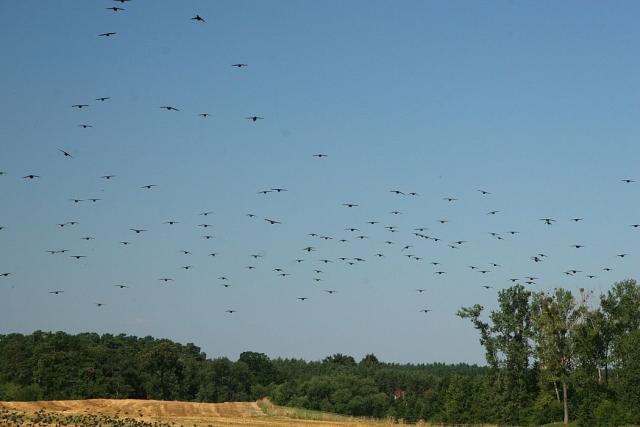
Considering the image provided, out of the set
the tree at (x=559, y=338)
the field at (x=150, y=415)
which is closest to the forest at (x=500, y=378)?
the tree at (x=559, y=338)

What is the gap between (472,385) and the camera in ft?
447

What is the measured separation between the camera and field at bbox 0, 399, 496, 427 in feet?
256

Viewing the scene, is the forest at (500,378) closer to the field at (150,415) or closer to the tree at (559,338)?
the tree at (559,338)

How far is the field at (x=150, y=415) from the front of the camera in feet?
256

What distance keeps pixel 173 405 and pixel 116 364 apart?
51200 mm

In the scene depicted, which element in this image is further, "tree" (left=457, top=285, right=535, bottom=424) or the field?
"tree" (left=457, top=285, right=535, bottom=424)

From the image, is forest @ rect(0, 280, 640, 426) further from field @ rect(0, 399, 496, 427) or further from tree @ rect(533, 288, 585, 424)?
field @ rect(0, 399, 496, 427)

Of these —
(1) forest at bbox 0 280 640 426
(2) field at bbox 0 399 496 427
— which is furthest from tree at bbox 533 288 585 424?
(2) field at bbox 0 399 496 427

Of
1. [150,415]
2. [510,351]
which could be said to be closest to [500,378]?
[510,351]

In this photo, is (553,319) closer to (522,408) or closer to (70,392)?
(522,408)

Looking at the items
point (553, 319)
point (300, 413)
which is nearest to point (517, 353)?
point (553, 319)

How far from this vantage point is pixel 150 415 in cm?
9669

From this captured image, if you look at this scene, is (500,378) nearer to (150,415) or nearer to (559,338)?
(559,338)

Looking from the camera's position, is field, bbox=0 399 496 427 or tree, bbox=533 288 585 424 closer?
field, bbox=0 399 496 427
